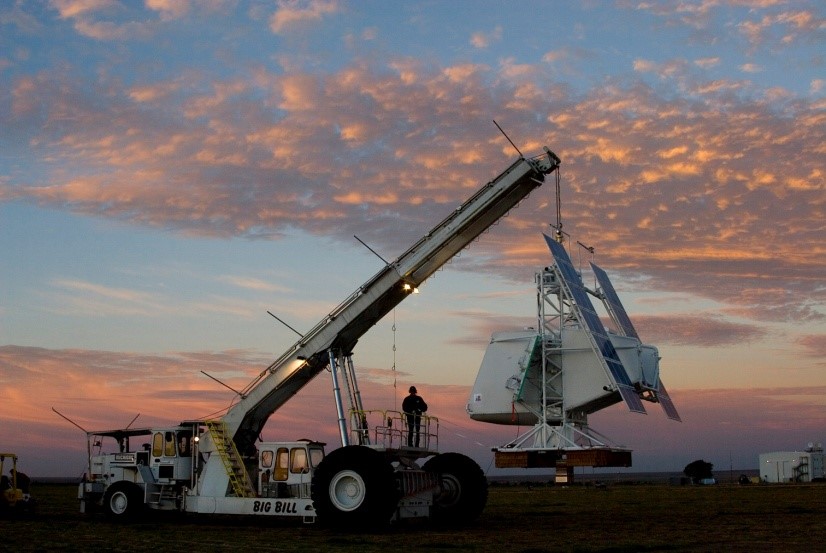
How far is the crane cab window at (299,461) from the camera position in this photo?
2811 centimetres

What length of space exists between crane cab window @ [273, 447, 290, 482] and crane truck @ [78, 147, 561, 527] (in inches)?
1.1

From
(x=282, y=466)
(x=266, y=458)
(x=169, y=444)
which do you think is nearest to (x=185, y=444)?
(x=169, y=444)

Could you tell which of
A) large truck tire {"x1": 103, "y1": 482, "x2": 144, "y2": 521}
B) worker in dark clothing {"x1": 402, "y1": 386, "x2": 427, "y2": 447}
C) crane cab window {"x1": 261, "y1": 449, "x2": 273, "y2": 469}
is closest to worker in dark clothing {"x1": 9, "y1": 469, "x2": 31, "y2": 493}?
large truck tire {"x1": 103, "y1": 482, "x2": 144, "y2": 521}

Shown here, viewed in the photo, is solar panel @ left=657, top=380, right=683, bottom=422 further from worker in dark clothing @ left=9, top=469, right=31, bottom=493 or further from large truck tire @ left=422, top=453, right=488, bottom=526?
worker in dark clothing @ left=9, top=469, right=31, bottom=493

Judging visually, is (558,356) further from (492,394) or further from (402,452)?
(402,452)

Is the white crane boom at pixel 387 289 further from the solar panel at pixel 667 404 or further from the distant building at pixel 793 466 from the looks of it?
the distant building at pixel 793 466

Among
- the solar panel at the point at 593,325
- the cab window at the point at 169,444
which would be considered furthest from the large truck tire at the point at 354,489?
the solar panel at the point at 593,325

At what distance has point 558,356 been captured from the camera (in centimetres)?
4388

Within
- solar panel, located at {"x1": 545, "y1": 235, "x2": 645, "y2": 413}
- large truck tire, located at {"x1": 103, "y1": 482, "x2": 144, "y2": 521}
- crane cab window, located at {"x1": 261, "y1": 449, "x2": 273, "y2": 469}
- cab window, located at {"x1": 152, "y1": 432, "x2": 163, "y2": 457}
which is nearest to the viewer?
crane cab window, located at {"x1": 261, "y1": 449, "x2": 273, "y2": 469}

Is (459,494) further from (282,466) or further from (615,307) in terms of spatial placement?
(615,307)

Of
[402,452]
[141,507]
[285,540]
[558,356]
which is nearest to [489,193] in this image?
[402,452]

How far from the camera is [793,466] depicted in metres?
82.9

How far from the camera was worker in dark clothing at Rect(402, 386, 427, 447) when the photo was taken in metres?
29.1

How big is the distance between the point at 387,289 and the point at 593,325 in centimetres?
1595
